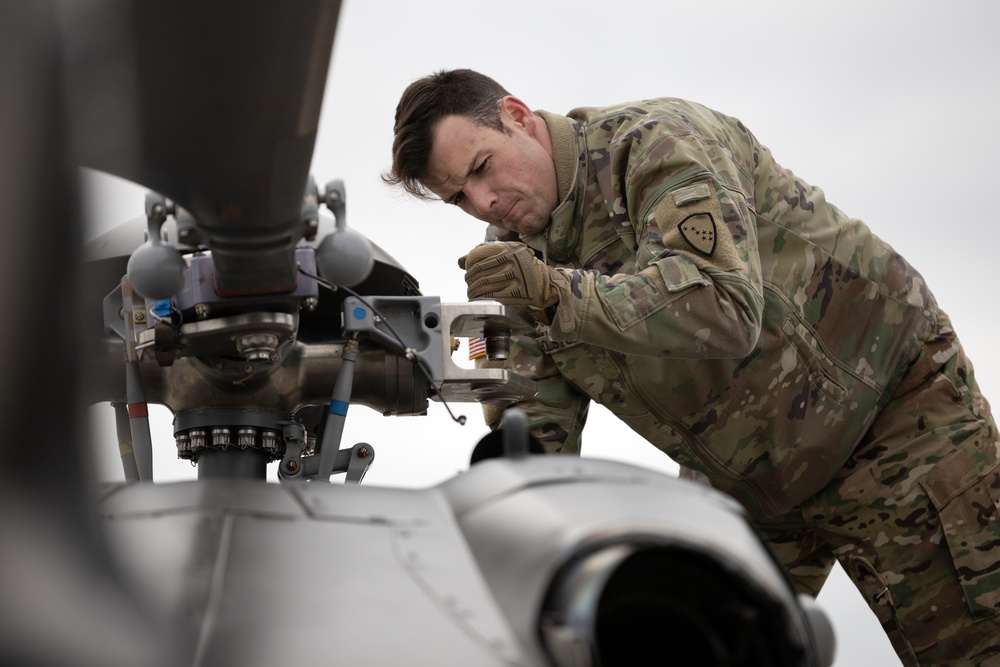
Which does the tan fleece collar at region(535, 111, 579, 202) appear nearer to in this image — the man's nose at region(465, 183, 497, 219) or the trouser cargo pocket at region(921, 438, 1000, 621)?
the man's nose at region(465, 183, 497, 219)

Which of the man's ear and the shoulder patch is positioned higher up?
the man's ear

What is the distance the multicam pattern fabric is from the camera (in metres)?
3.70

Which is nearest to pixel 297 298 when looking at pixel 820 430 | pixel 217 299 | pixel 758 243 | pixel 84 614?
pixel 217 299

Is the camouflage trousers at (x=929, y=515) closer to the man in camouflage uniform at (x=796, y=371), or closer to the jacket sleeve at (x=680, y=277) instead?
the man in camouflage uniform at (x=796, y=371)

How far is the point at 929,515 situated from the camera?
379 cm

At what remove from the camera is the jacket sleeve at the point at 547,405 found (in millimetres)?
4035

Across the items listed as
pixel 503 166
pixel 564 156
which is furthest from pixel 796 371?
pixel 503 166

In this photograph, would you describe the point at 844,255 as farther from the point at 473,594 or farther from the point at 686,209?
the point at 473,594

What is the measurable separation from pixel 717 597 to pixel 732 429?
2526mm

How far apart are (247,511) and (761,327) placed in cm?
238

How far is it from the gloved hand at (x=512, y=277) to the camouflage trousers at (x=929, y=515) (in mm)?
1440

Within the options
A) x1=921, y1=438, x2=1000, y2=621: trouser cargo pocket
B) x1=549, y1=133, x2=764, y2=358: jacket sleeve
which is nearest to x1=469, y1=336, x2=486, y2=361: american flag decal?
x1=549, y1=133, x2=764, y2=358: jacket sleeve

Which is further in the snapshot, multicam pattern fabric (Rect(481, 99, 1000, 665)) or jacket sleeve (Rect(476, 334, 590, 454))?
jacket sleeve (Rect(476, 334, 590, 454))

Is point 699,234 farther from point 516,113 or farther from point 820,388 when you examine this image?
point 516,113
